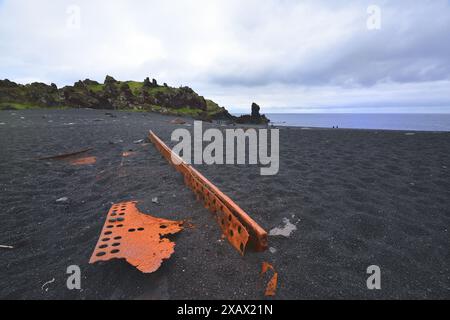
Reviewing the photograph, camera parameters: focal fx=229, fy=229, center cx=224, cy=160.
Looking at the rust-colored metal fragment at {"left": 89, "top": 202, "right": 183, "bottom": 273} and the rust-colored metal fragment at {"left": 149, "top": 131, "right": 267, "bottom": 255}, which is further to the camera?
the rust-colored metal fragment at {"left": 149, "top": 131, "right": 267, "bottom": 255}

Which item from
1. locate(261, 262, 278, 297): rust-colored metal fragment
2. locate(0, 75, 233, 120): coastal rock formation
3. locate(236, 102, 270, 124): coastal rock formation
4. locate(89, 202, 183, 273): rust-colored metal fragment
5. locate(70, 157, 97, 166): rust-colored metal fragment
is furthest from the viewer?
locate(236, 102, 270, 124): coastal rock formation

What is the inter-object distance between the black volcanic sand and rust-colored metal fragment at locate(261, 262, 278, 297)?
5 cm

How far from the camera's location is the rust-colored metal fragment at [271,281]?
2.04 meters

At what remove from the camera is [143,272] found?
7.25ft

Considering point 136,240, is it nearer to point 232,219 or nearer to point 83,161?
point 232,219

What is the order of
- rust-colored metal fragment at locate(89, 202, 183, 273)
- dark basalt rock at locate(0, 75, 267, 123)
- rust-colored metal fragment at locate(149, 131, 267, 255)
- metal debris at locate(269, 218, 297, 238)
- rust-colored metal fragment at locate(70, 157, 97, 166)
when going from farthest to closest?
1. dark basalt rock at locate(0, 75, 267, 123)
2. rust-colored metal fragment at locate(70, 157, 97, 166)
3. metal debris at locate(269, 218, 297, 238)
4. rust-colored metal fragment at locate(149, 131, 267, 255)
5. rust-colored metal fragment at locate(89, 202, 183, 273)

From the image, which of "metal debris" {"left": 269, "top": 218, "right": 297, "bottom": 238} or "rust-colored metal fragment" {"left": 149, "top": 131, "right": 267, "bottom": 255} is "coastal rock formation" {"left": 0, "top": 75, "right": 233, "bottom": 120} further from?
"metal debris" {"left": 269, "top": 218, "right": 297, "bottom": 238}

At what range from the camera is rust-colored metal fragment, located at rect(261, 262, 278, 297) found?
2.04 meters

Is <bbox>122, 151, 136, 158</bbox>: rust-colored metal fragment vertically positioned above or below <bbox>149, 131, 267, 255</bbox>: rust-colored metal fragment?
above

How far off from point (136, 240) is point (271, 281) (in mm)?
1528

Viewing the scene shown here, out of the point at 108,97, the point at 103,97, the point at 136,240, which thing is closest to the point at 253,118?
the point at 108,97

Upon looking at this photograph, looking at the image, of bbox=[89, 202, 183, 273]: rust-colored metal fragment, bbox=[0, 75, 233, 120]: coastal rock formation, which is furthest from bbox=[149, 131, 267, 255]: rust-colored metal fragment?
bbox=[0, 75, 233, 120]: coastal rock formation

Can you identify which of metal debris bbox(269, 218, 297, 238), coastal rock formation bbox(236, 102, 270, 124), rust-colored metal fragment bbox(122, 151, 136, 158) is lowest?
metal debris bbox(269, 218, 297, 238)
